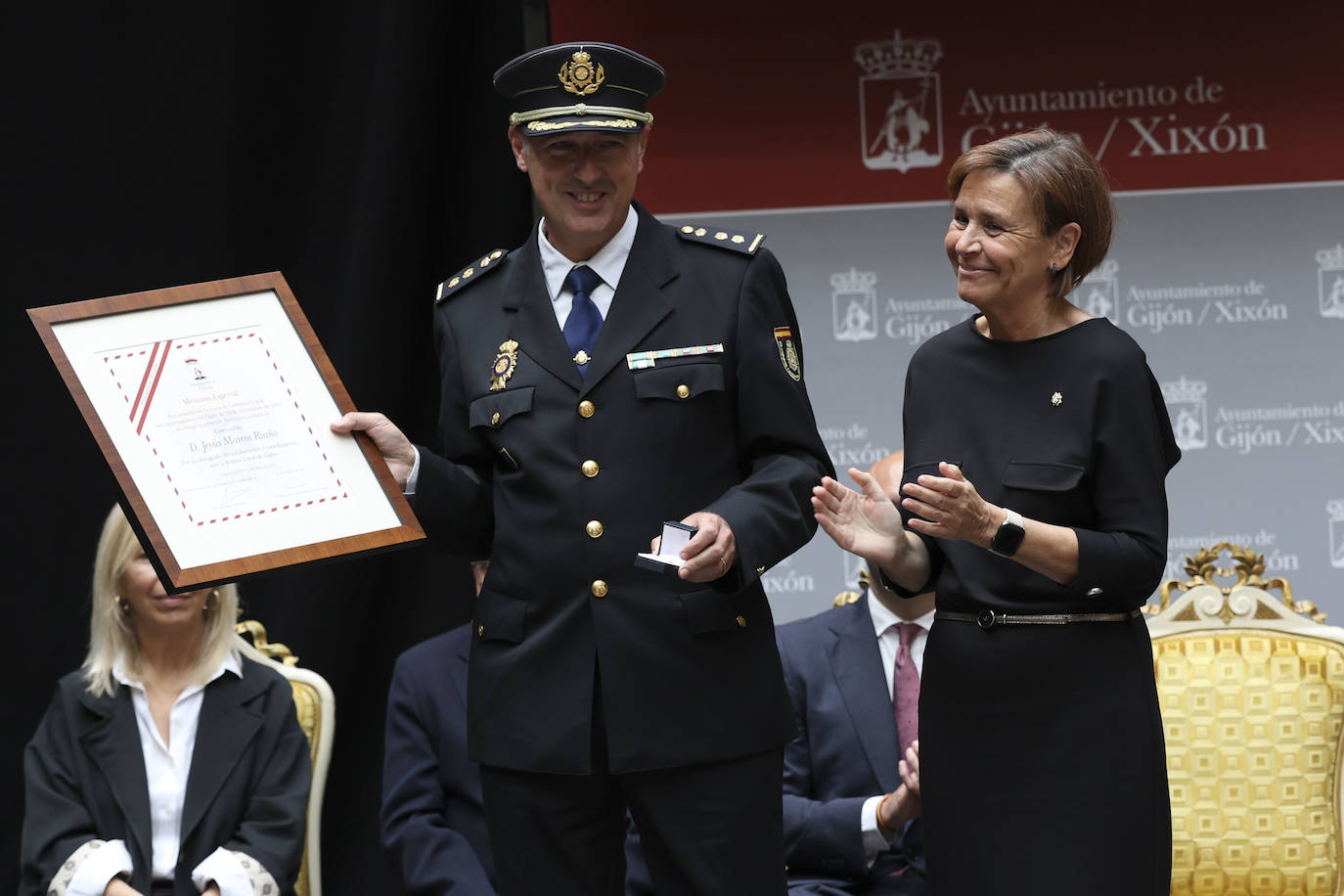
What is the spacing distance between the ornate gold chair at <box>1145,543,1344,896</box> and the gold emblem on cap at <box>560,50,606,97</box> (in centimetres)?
193

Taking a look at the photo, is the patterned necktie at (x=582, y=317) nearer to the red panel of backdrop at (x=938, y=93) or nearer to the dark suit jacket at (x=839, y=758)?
the dark suit jacket at (x=839, y=758)

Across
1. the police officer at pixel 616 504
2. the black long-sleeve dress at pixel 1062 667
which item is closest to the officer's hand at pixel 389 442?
the police officer at pixel 616 504

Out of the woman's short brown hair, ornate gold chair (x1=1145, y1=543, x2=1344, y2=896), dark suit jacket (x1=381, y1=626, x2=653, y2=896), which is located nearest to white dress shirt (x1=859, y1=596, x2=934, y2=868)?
ornate gold chair (x1=1145, y1=543, x2=1344, y2=896)

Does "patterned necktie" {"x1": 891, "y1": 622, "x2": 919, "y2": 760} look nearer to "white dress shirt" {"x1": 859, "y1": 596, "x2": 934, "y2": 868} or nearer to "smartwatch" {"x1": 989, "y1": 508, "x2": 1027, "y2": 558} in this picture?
"white dress shirt" {"x1": 859, "y1": 596, "x2": 934, "y2": 868}

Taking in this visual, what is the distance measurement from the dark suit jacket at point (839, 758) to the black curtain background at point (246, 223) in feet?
4.76

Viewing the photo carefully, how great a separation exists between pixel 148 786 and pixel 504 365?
61.4 inches

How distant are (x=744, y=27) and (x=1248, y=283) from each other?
148cm

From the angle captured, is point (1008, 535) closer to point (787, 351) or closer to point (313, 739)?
point (787, 351)

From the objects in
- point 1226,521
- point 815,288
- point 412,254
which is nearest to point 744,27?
point 815,288

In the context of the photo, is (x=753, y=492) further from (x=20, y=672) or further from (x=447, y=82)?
(x=20, y=672)

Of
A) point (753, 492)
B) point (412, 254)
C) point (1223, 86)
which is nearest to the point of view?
point (753, 492)

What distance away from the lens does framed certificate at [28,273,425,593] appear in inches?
87.4

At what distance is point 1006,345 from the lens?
2332mm

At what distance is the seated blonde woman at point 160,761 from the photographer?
3.29m
